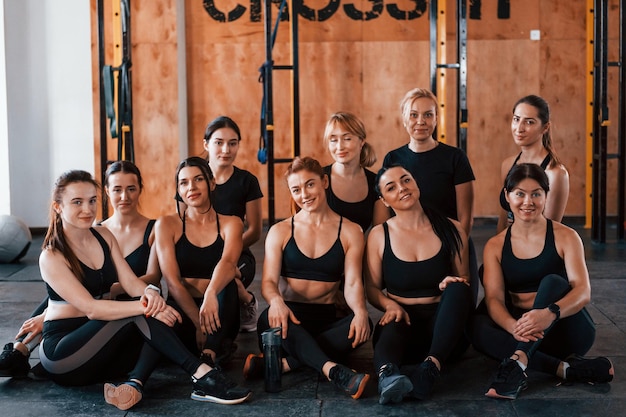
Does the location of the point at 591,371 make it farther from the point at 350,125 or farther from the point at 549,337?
the point at 350,125

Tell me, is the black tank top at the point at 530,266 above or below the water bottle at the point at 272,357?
above

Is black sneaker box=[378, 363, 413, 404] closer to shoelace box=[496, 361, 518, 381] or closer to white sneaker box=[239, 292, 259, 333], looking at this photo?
shoelace box=[496, 361, 518, 381]

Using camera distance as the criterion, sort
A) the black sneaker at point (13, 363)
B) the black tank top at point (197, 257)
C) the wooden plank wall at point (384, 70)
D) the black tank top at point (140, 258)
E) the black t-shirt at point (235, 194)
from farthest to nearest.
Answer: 1. the wooden plank wall at point (384, 70)
2. the black t-shirt at point (235, 194)
3. the black tank top at point (140, 258)
4. the black tank top at point (197, 257)
5. the black sneaker at point (13, 363)

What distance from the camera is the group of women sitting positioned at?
9.62ft

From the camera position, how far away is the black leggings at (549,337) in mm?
3004

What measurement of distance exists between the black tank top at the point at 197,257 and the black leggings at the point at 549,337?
1.13 metres

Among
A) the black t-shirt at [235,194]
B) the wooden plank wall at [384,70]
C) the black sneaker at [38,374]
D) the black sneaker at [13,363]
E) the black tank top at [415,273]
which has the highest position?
the wooden plank wall at [384,70]

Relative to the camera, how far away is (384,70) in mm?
7273

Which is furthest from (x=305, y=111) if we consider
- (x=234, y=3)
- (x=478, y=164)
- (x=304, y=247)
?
(x=304, y=247)

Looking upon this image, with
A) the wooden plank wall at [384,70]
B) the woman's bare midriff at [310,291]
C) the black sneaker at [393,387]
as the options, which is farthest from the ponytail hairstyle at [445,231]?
the wooden plank wall at [384,70]

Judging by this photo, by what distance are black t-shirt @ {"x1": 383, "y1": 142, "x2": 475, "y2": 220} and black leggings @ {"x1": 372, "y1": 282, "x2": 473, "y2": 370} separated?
56 cm

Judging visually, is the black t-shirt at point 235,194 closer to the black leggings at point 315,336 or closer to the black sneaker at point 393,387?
the black leggings at point 315,336

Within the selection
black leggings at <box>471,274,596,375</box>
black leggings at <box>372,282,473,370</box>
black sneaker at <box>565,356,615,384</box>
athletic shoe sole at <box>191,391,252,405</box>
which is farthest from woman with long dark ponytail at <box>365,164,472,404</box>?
athletic shoe sole at <box>191,391,252,405</box>

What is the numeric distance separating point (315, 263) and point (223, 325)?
1.51ft
